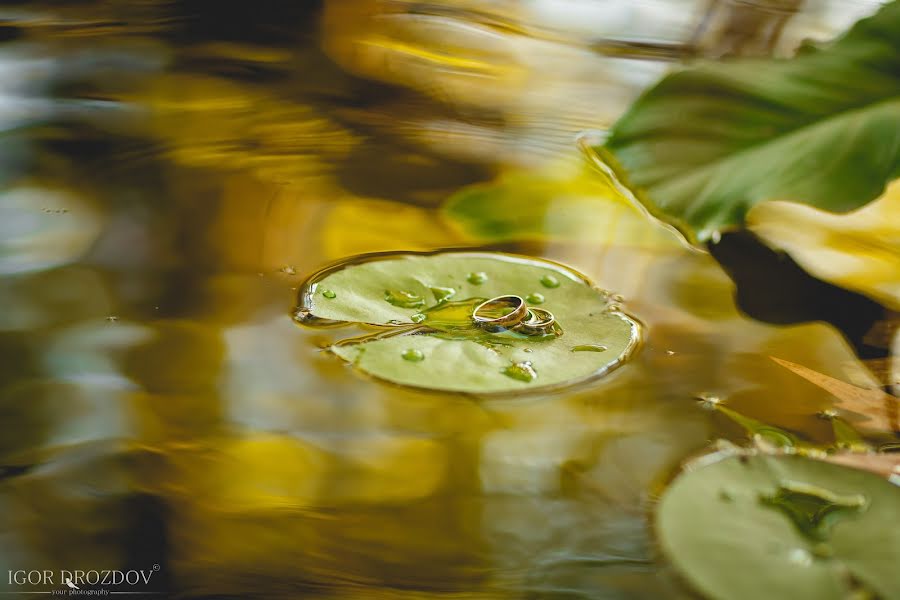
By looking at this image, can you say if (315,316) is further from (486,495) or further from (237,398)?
(486,495)

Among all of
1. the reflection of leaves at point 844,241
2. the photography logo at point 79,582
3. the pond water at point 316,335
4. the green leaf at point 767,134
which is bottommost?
the photography logo at point 79,582

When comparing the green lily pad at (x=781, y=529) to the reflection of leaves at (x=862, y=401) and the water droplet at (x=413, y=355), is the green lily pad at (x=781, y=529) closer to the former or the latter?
the reflection of leaves at (x=862, y=401)

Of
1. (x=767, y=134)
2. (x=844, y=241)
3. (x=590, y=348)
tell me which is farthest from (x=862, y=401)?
(x=767, y=134)

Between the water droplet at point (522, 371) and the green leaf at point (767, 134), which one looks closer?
the water droplet at point (522, 371)

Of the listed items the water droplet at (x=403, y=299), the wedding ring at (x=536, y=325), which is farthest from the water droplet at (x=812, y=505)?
the water droplet at (x=403, y=299)

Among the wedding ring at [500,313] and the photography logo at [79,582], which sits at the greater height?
the wedding ring at [500,313]

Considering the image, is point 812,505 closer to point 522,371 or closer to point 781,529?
point 781,529

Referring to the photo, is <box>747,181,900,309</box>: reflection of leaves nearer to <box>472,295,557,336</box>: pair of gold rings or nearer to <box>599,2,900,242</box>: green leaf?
<box>599,2,900,242</box>: green leaf
